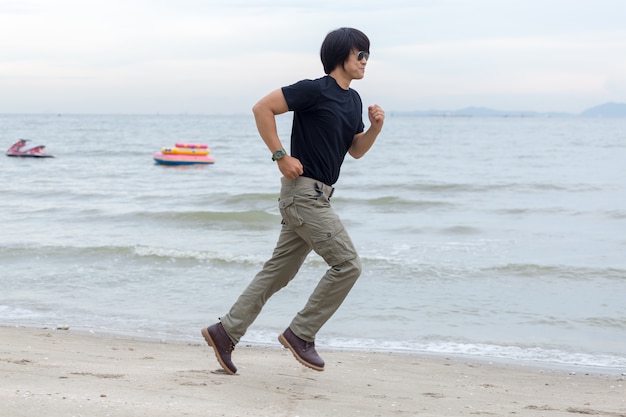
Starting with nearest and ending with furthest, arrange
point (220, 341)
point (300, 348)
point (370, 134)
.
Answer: point (370, 134)
point (300, 348)
point (220, 341)

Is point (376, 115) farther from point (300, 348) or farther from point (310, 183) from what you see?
point (300, 348)

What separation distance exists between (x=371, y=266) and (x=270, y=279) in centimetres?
576

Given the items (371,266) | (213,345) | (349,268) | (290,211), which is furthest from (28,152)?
(349,268)

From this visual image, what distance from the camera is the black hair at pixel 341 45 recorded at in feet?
14.0

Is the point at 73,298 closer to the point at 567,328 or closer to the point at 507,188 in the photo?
the point at 567,328

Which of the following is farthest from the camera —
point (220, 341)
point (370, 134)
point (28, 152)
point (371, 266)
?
point (28, 152)

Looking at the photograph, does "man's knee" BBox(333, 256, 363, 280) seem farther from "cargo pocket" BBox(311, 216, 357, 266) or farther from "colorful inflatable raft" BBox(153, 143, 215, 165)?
"colorful inflatable raft" BBox(153, 143, 215, 165)

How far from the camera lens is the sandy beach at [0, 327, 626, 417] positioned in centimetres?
388

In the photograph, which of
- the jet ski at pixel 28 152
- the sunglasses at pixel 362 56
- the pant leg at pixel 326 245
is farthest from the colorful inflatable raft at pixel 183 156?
the sunglasses at pixel 362 56

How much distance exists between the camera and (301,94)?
13.7ft

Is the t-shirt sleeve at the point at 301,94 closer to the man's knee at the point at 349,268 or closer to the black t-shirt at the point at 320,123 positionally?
the black t-shirt at the point at 320,123

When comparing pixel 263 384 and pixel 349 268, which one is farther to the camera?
pixel 263 384

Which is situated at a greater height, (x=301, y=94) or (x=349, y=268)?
(x=301, y=94)

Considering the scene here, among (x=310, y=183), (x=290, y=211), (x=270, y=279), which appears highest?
(x=310, y=183)
